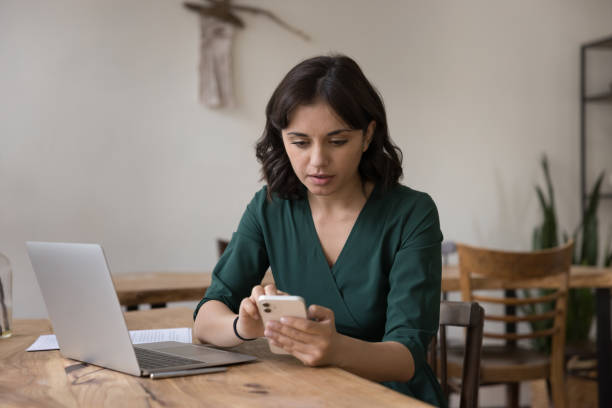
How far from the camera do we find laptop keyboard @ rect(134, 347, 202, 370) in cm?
100

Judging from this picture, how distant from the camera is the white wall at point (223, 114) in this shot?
3008 mm

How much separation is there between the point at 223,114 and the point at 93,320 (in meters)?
2.42

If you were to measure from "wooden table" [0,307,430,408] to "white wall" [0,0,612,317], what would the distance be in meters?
2.06

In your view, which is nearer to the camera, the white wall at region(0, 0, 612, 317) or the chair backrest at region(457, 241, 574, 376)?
the chair backrest at region(457, 241, 574, 376)

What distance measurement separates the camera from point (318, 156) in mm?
1247

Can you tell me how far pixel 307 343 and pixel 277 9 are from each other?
107 inches

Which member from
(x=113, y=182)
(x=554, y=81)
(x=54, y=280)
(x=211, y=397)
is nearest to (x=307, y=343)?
(x=211, y=397)

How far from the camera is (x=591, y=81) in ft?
13.1

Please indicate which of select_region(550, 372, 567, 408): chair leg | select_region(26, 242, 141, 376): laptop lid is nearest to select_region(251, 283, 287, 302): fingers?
select_region(26, 242, 141, 376): laptop lid

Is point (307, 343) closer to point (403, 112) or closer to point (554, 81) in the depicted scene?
point (403, 112)

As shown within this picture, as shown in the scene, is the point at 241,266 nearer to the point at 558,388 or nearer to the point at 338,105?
the point at 338,105

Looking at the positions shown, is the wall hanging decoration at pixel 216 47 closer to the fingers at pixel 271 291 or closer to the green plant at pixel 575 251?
the green plant at pixel 575 251

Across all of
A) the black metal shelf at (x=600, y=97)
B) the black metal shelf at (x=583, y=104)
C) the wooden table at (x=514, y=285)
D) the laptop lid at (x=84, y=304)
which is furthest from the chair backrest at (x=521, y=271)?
the black metal shelf at (x=600, y=97)

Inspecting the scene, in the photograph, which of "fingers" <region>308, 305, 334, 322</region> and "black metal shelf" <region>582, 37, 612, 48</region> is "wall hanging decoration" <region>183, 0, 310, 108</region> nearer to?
"black metal shelf" <region>582, 37, 612, 48</region>
